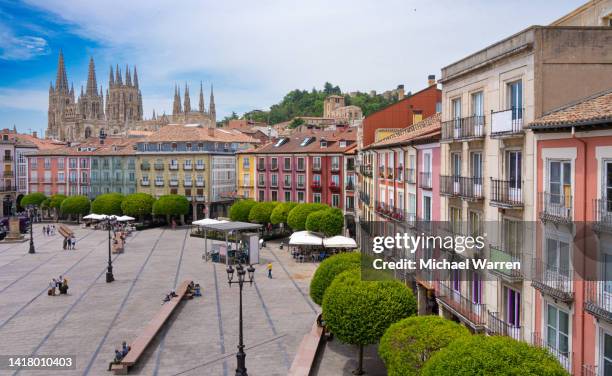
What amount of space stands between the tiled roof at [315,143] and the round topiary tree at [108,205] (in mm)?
19711

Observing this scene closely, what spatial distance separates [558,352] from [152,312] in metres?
22.7

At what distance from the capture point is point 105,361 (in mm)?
24156

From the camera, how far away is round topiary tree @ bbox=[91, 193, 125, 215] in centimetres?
7606

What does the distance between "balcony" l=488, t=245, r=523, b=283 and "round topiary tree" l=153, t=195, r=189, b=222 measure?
58.4 metres

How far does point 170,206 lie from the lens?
72.7m

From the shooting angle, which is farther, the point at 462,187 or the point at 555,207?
the point at 462,187

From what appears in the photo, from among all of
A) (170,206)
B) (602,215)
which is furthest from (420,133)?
(170,206)

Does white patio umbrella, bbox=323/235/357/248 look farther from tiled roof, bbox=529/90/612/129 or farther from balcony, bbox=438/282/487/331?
tiled roof, bbox=529/90/612/129

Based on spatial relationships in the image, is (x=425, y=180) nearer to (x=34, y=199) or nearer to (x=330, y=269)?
(x=330, y=269)

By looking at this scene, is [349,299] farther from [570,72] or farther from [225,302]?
[225,302]

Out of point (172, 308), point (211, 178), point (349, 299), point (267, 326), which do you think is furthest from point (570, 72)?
point (211, 178)

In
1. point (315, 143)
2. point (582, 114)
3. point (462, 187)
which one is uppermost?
point (315, 143)

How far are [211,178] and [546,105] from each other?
65.6 metres

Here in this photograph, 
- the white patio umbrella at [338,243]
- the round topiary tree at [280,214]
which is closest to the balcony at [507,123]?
the white patio umbrella at [338,243]
